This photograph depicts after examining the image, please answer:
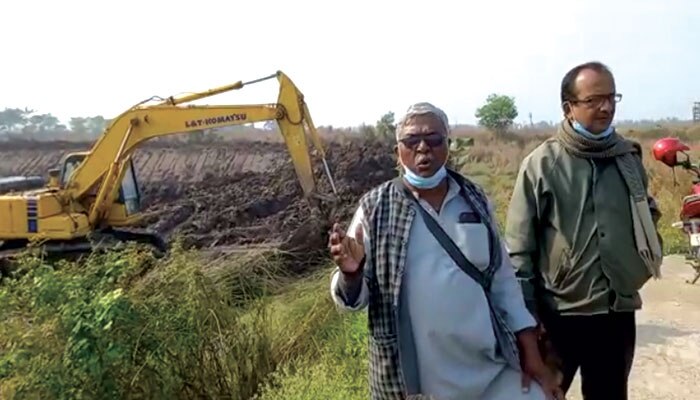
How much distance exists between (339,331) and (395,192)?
9.58 feet

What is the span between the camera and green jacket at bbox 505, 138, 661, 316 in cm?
289

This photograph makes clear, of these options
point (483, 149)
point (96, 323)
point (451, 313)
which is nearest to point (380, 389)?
point (451, 313)

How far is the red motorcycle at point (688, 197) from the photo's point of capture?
407 cm

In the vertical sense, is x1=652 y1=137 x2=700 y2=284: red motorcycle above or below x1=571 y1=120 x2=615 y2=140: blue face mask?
below

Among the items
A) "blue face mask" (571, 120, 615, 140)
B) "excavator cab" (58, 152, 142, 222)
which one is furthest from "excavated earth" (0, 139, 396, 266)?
"blue face mask" (571, 120, 615, 140)

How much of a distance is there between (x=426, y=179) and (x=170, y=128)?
10.6 metres

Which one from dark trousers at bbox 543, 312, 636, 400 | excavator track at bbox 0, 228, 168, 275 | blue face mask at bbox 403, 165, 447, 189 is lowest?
excavator track at bbox 0, 228, 168, 275

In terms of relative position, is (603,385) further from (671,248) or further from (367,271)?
(671,248)

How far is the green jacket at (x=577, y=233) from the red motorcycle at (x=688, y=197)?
47.8 inches

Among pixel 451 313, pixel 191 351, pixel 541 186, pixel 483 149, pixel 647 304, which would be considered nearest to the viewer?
pixel 451 313

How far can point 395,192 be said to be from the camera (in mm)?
2580

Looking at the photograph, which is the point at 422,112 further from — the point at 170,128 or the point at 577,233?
the point at 170,128

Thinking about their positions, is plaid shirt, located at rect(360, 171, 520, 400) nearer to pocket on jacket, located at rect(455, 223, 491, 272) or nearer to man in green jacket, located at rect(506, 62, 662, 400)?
pocket on jacket, located at rect(455, 223, 491, 272)

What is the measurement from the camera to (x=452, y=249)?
248cm
